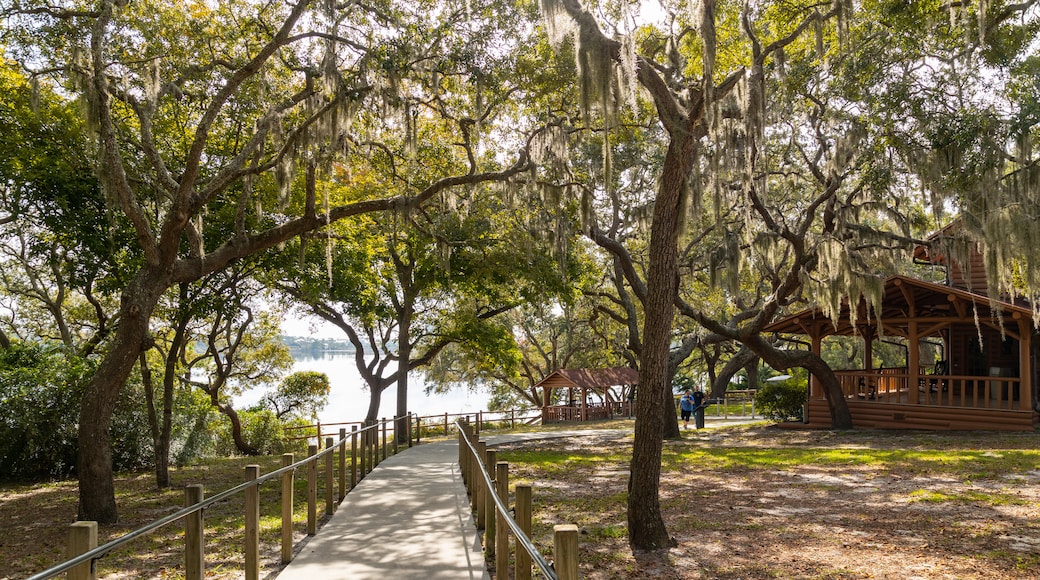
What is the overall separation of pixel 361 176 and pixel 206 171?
5.62 metres

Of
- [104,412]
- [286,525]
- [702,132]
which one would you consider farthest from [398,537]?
[702,132]

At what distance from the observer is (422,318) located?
89.0ft

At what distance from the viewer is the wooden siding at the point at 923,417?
1761 cm

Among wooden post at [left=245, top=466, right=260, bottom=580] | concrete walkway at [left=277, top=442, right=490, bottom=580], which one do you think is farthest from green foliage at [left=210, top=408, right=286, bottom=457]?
wooden post at [left=245, top=466, right=260, bottom=580]

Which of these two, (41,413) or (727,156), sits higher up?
(727,156)

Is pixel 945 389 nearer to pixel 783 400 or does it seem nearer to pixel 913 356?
pixel 783 400

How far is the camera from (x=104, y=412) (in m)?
9.56

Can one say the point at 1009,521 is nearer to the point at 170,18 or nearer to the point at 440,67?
the point at 440,67

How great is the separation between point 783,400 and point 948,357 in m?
4.92

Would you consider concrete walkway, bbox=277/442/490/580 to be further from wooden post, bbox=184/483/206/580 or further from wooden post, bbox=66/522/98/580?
wooden post, bbox=66/522/98/580

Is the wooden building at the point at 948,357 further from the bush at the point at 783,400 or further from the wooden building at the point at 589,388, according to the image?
the wooden building at the point at 589,388

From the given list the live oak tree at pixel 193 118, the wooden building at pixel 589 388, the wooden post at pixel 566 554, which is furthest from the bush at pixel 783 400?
the wooden post at pixel 566 554

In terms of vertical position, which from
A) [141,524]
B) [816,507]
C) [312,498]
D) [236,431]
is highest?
[312,498]

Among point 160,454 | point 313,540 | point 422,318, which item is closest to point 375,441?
point 160,454
